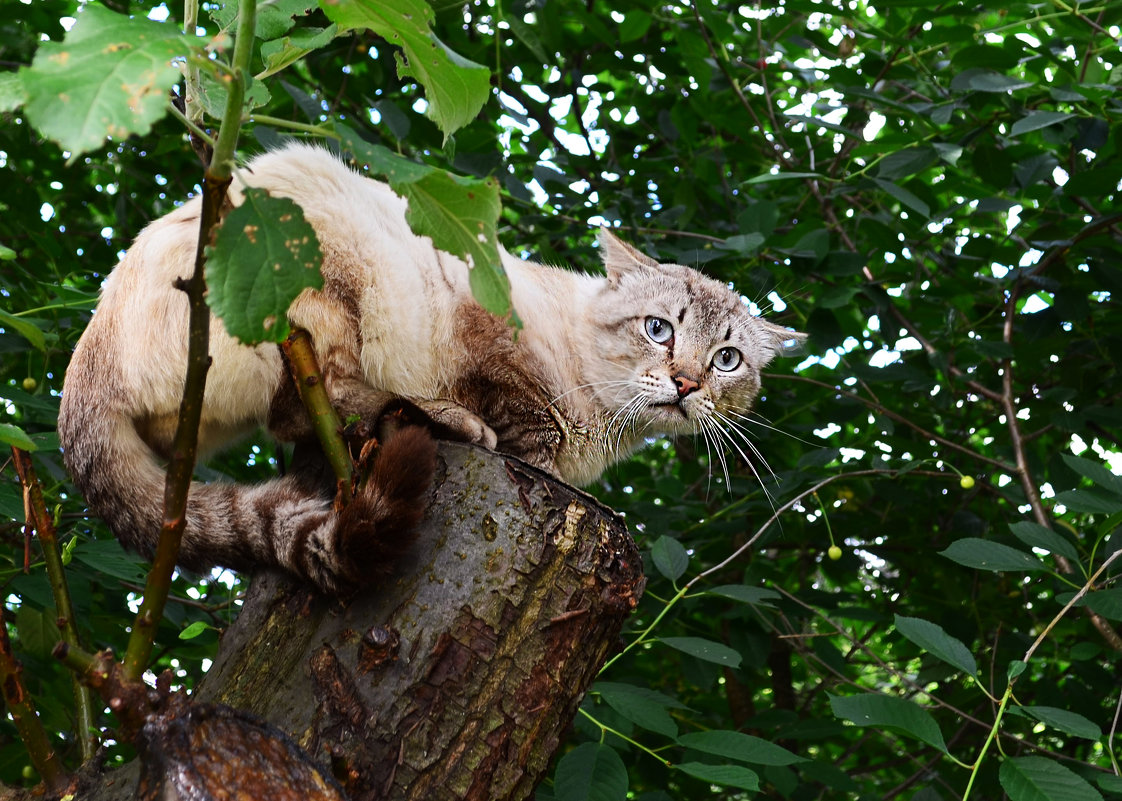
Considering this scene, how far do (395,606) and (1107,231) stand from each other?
10.8ft

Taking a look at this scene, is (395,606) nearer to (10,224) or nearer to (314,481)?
(314,481)

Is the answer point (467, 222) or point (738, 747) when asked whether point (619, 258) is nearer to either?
point (738, 747)

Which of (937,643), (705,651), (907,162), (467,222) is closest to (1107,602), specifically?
(937,643)

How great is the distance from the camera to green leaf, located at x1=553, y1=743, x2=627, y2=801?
2.13 metres

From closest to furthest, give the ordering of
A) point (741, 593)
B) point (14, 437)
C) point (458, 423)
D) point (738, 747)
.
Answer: point (14, 437) → point (738, 747) → point (741, 593) → point (458, 423)

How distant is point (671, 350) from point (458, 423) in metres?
1.13

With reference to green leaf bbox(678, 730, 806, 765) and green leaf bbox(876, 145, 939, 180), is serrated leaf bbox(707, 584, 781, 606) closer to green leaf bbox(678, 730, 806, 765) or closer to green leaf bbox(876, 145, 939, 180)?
green leaf bbox(678, 730, 806, 765)

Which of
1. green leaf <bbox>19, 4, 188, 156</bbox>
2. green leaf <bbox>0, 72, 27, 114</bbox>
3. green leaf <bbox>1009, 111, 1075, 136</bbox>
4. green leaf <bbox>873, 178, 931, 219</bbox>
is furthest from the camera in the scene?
green leaf <bbox>873, 178, 931, 219</bbox>

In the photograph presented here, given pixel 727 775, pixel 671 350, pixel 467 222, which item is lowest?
pixel 727 775

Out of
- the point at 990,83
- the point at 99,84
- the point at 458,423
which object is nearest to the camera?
the point at 99,84

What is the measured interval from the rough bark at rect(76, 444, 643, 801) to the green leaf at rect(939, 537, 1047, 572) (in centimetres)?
89

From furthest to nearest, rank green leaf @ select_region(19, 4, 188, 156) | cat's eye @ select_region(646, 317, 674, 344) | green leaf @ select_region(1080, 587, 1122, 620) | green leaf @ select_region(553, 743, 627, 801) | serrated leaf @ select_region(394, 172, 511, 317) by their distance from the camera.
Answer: cat's eye @ select_region(646, 317, 674, 344), green leaf @ select_region(1080, 587, 1122, 620), green leaf @ select_region(553, 743, 627, 801), serrated leaf @ select_region(394, 172, 511, 317), green leaf @ select_region(19, 4, 188, 156)

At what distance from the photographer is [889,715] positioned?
2.03 metres

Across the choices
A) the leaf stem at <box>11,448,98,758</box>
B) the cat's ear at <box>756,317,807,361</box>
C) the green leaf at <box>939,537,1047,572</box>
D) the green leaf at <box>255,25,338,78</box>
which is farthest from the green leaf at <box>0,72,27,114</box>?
the cat's ear at <box>756,317,807,361</box>
